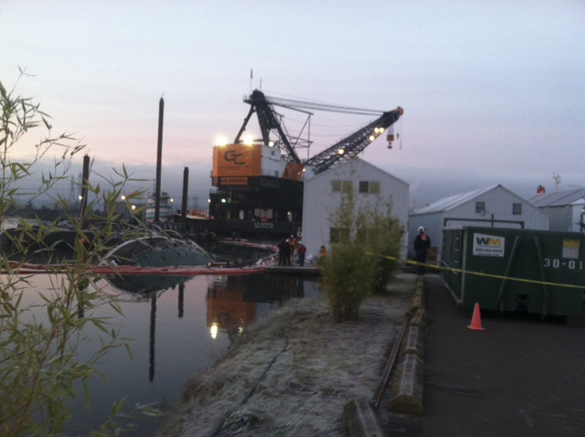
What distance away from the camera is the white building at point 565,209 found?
26797 millimetres

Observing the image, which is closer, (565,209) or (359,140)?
(565,209)

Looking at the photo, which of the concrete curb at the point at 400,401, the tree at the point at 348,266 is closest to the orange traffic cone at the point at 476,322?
the tree at the point at 348,266

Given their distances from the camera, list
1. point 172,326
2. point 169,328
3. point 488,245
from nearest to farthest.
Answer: point 488,245, point 169,328, point 172,326

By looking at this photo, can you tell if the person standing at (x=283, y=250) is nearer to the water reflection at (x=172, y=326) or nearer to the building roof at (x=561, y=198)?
the water reflection at (x=172, y=326)

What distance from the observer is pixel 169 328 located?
40.1ft

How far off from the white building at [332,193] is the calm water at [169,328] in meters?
7.96

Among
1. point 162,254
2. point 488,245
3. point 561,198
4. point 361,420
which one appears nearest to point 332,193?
point 162,254

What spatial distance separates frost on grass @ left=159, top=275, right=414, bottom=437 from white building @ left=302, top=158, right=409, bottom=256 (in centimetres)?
1817

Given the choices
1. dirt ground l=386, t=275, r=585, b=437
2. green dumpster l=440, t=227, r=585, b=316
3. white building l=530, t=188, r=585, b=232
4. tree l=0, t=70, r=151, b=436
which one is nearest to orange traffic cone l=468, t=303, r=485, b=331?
dirt ground l=386, t=275, r=585, b=437

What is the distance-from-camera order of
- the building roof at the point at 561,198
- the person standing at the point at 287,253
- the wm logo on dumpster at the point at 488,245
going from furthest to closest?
1. the building roof at the point at 561,198
2. the person standing at the point at 287,253
3. the wm logo on dumpster at the point at 488,245

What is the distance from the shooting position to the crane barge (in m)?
57.9

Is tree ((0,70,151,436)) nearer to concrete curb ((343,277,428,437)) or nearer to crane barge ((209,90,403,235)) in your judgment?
concrete curb ((343,277,428,437))

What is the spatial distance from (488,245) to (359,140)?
166ft

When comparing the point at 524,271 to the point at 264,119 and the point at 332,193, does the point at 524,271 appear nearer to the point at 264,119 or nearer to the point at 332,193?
the point at 332,193
